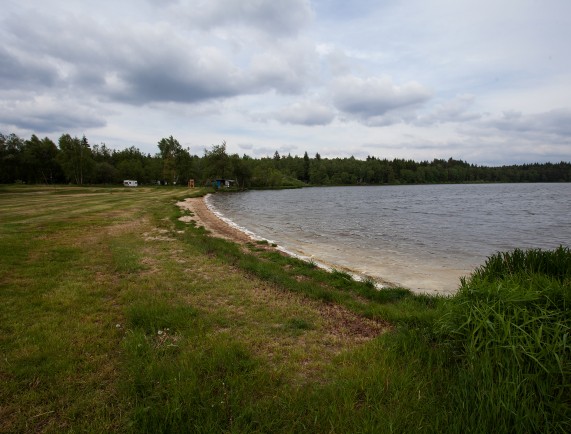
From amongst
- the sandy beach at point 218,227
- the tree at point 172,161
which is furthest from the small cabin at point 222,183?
the sandy beach at point 218,227

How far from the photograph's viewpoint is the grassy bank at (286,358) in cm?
319

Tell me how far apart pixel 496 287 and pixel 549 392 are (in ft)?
4.78

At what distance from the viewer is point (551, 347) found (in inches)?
127

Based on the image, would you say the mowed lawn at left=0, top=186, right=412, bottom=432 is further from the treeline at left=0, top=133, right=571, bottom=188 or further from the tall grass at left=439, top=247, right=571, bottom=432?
the treeline at left=0, top=133, right=571, bottom=188

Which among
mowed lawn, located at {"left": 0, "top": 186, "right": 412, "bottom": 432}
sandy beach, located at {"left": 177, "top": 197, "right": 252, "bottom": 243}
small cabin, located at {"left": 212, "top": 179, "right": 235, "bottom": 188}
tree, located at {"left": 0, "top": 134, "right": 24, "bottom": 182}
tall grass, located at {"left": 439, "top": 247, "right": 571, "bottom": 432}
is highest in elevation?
tree, located at {"left": 0, "top": 134, "right": 24, "bottom": 182}

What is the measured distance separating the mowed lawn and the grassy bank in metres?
0.02

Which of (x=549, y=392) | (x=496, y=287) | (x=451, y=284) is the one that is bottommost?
(x=451, y=284)

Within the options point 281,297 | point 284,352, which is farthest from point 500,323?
point 281,297

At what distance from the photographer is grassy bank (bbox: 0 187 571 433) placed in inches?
125

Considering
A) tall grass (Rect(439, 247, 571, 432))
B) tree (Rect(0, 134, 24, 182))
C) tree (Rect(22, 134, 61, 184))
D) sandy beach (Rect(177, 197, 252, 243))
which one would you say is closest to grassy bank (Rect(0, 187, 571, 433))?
tall grass (Rect(439, 247, 571, 432))

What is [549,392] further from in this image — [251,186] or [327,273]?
[251,186]

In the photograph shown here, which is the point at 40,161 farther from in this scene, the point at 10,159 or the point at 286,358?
the point at 286,358

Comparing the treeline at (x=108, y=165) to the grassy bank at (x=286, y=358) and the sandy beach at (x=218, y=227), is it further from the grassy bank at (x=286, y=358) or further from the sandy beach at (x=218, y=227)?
the grassy bank at (x=286, y=358)

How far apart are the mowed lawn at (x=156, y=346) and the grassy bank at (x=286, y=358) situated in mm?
23
